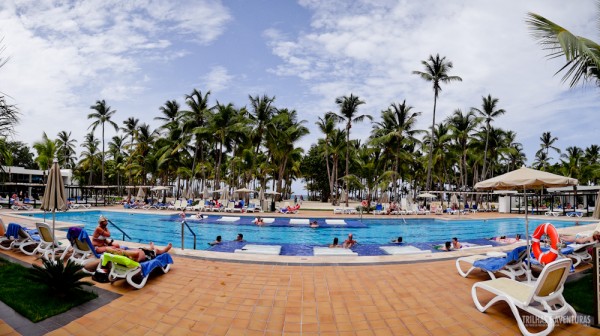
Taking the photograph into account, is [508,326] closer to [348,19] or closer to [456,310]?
[456,310]

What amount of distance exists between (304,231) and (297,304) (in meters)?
12.4

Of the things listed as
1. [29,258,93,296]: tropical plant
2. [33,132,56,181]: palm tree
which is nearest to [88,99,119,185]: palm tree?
[33,132,56,181]: palm tree

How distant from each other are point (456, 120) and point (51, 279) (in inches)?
1557

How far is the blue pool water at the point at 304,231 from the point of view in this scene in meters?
13.5

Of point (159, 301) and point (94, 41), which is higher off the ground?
point (94, 41)

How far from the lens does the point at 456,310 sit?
443 centimetres

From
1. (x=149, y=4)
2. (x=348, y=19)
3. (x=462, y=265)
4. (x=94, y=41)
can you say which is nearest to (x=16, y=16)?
(x=149, y=4)

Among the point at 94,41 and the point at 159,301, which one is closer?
the point at 159,301

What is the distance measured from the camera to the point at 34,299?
445cm

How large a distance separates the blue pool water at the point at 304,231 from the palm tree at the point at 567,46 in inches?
298

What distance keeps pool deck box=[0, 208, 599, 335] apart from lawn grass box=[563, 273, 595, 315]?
73 centimetres

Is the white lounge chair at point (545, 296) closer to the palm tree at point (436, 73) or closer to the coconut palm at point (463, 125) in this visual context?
the palm tree at point (436, 73)

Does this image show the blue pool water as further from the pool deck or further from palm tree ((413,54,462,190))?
palm tree ((413,54,462,190))

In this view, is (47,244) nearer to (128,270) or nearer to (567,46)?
(128,270)
